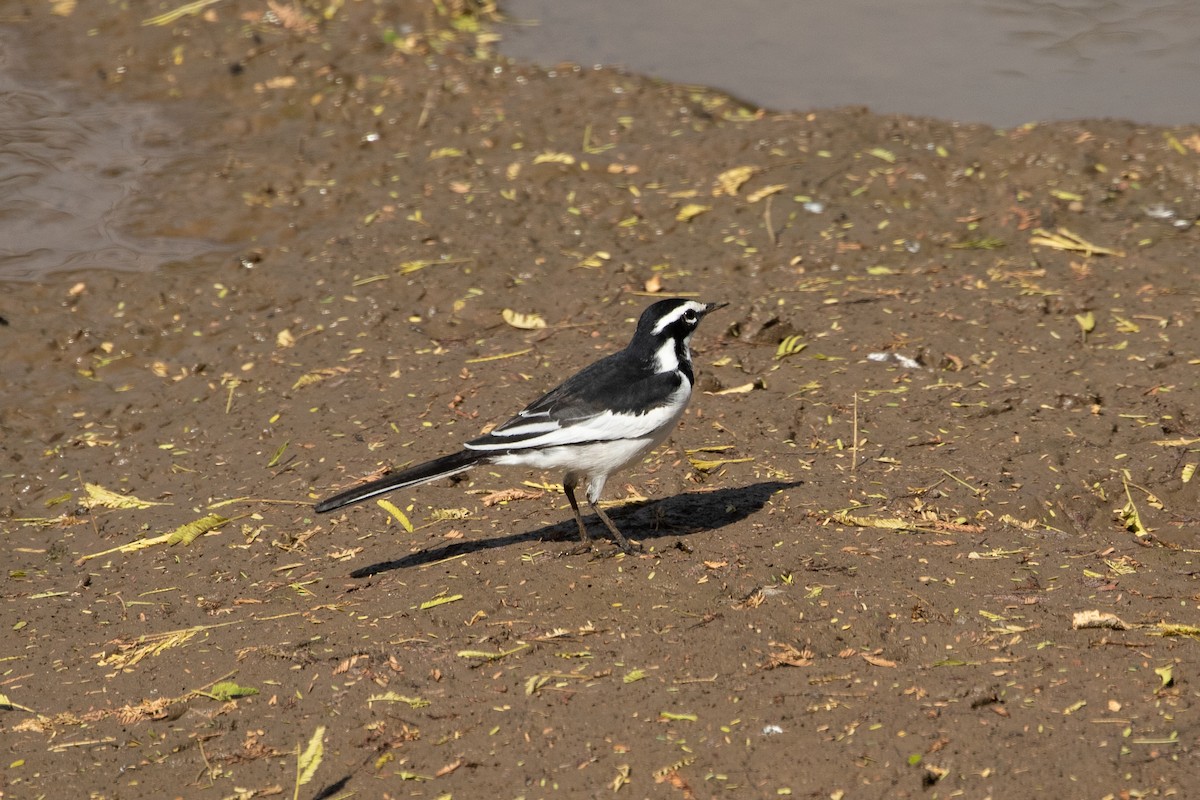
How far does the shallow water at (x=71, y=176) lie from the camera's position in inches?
422

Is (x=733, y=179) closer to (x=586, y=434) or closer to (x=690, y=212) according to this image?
(x=690, y=212)

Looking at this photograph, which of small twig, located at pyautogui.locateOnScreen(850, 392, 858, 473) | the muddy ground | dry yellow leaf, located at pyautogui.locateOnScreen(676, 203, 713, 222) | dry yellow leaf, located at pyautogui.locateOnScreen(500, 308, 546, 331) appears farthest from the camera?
dry yellow leaf, located at pyautogui.locateOnScreen(676, 203, 713, 222)

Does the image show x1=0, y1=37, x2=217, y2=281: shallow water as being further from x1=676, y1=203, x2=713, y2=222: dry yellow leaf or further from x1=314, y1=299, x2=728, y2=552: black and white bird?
x1=314, y1=299, x2=728, y2=552: black and white bird

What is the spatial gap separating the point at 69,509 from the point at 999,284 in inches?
261

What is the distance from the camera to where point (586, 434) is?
654 centimetres

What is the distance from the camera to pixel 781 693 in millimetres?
5328

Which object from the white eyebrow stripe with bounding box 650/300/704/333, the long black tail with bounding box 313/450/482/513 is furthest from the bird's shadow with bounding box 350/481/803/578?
the white eyebrow stripe with bounding box 650/300/704/333

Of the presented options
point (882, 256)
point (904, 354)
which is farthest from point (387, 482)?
point (882, 256)

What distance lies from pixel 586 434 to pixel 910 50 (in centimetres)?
932

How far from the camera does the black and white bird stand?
257 inches

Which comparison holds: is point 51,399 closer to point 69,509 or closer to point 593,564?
point 69,509

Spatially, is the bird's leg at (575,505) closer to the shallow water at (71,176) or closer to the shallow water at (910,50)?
the shallow water at (71,176)

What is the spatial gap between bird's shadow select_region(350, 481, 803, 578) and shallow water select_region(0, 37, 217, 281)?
4.96 metres

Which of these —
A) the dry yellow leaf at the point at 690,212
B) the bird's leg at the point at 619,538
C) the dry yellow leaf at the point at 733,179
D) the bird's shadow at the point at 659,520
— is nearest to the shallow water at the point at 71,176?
the dry yellow leaf at the point at 690,212
